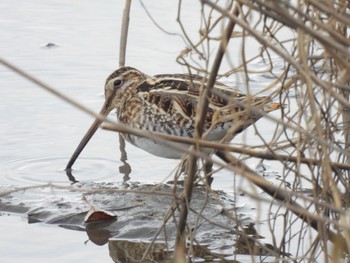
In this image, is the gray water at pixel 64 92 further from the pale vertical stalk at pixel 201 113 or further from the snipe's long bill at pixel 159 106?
the pale vertical stalk at pixel 201 113

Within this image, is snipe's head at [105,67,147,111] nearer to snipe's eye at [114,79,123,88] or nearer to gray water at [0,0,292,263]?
snipe's eye at [114,79,123,88]

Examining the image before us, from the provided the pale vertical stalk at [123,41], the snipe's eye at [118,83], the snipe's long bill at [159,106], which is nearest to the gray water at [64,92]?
the pale vertical stalk at [123,41]

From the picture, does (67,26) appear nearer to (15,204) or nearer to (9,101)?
(9,101)

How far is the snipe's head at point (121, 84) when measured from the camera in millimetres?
5938

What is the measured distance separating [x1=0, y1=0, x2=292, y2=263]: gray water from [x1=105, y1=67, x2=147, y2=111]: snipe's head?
0.26 meters

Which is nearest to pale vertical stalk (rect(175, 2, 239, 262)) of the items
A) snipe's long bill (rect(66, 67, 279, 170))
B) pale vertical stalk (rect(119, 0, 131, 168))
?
snipe's long bill (rect(66, 67, 279, 170))

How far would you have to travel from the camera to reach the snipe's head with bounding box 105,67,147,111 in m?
5.94

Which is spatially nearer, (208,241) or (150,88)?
(208,241)

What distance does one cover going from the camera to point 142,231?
15.3ft

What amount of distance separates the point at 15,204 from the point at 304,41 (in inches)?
95.9

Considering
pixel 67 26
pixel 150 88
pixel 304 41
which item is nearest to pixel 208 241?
pixel 150 88

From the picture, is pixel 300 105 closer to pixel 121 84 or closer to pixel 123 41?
pixel 121 84

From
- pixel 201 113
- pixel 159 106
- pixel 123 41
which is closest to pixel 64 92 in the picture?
pixel 123 41

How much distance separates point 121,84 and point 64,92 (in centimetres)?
59
